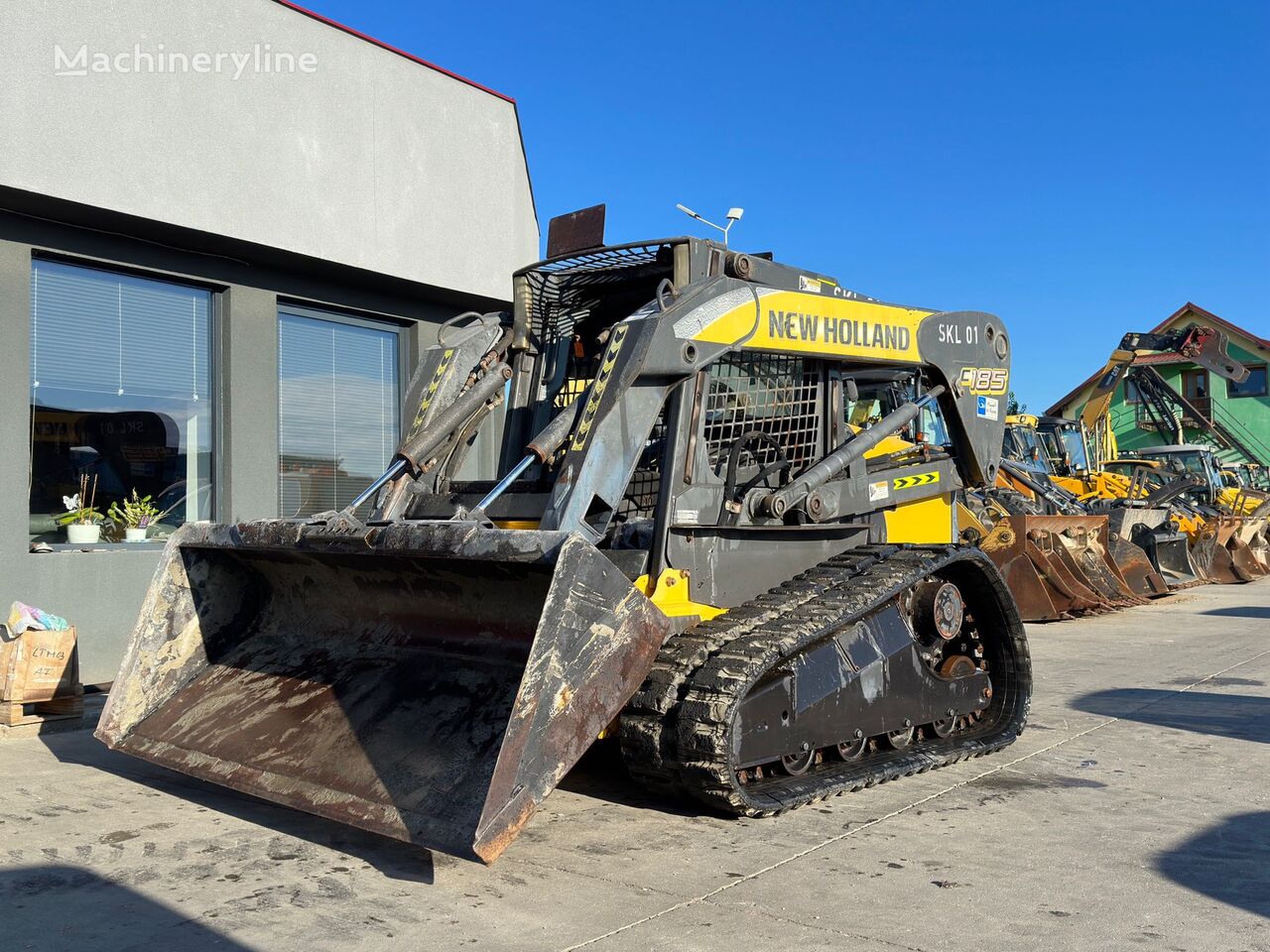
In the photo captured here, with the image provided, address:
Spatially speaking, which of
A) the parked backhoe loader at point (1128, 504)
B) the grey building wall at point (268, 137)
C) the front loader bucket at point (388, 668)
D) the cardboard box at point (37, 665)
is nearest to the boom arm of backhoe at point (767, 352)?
the front loader bucket at point (388, 668)

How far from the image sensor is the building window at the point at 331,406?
10445mm

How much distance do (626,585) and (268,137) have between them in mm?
6974

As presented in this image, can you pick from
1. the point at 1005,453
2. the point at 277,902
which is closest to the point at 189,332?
the point at 277,902

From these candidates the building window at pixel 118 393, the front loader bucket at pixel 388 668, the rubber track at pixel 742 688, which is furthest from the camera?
the building window at pixel 118 393

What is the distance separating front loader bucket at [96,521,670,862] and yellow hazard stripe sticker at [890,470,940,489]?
8.74ft

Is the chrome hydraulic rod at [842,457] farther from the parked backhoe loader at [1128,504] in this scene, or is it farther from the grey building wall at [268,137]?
the parked backhoe loader at [1128,504]

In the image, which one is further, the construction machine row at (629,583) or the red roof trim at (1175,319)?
the red roof trim at (1175,319)

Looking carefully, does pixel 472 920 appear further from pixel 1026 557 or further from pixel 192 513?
pixel 1026 557

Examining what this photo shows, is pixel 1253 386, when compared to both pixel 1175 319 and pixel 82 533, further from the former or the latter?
pixel 82 533

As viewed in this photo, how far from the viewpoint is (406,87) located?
11.0 m

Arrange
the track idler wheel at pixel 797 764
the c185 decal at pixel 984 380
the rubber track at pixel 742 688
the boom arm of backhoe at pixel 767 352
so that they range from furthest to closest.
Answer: the c185 decal at pixel 984 380 < the track idler wheel at pixel 797 764 < the boom arm of backhoe at pixel 767 352 < the rubber track at pixel 742 688

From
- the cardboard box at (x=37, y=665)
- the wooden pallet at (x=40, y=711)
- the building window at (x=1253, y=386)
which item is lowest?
the wooden pallet at (x=40, y=711)

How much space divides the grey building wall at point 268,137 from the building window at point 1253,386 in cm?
3886

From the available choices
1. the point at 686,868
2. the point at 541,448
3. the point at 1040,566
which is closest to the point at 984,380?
the point at 541,448
